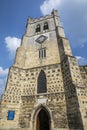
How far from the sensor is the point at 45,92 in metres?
13.6

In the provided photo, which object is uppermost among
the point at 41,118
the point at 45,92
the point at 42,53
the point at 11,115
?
the point at 42,53

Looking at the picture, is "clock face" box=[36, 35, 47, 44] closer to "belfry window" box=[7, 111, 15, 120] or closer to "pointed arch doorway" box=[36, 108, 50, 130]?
"pointed arch doorway" box=[36, 108, 50, 130]

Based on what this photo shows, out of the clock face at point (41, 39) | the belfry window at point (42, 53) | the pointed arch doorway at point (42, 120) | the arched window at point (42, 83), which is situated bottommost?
the pointed arch doorway at point (42, 120)

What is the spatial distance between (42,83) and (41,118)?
12.3 feet

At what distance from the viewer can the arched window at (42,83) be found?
1398cm

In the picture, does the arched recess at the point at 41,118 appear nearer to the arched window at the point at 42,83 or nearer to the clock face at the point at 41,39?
the arched window at the point at 42,83

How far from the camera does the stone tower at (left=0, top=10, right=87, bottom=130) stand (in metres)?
11.4

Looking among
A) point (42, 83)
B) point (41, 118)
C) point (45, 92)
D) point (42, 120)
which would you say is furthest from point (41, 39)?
point (42, 120)

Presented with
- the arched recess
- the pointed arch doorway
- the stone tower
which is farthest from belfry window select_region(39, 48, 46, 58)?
the pointed arch doorway

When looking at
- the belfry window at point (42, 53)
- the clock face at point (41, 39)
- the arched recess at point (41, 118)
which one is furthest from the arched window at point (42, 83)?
the clock face at point (41, 39)

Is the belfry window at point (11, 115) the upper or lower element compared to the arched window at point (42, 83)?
lower

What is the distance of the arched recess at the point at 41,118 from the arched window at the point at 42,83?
175 cm

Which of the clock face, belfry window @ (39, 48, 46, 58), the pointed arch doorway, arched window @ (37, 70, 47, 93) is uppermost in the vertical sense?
the clock face

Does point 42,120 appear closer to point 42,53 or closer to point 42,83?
point 42,83
